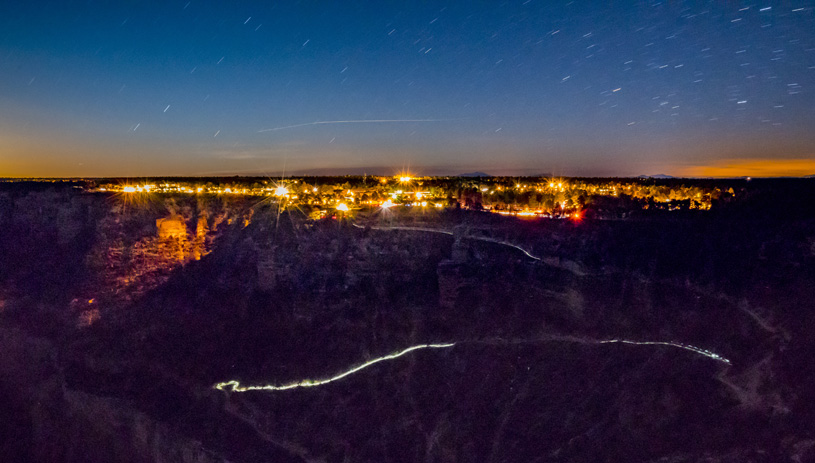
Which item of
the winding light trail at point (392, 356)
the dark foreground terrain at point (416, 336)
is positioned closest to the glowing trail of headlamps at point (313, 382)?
the winding light trail at point (392, 356)

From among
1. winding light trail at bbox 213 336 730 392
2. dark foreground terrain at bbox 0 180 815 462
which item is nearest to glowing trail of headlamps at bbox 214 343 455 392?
winding light trail at bbox 213 336 730 392

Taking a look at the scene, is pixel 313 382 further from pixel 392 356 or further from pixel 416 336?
pixel 416 336

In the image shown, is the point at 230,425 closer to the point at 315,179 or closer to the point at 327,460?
the point at 327,460

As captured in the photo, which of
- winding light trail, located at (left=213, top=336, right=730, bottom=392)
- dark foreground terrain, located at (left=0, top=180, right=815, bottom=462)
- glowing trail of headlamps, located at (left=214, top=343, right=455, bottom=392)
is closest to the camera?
dark foreground terrain, located at (left=0, top=180, right=815, bottom=462)

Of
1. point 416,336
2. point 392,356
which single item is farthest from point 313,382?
point 416,336

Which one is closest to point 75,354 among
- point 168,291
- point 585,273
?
point 168,291

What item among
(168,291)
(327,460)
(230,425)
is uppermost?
(168,291)

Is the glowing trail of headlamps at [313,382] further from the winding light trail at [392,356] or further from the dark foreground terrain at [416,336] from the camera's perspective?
the dark foreground terrain at [416,336]

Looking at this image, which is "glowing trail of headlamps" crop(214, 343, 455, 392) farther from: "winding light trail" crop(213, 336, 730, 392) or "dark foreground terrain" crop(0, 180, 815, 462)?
"dark foreground terrain" crop(0, 180, 815, 462)
